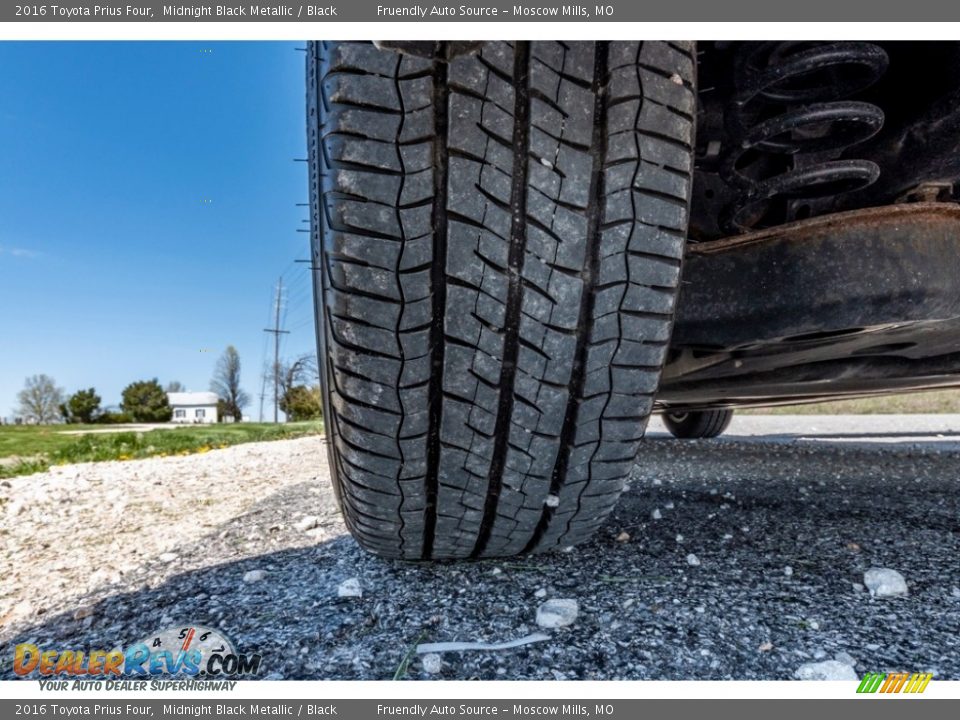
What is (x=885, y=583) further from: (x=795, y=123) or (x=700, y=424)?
(x=700, y=424)

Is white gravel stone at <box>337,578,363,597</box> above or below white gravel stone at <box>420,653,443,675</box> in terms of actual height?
above

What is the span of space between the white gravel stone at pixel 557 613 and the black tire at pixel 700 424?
3.09 m

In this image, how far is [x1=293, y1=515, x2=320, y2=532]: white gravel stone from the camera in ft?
5.07

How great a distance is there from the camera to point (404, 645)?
2.85 feet

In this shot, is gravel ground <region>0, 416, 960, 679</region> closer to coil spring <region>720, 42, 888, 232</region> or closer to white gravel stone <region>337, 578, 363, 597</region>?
white gravel stone <region>337, 578, 363, 597</region>

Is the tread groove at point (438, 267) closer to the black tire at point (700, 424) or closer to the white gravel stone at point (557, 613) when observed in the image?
the white gravel stone at point (557, 613)

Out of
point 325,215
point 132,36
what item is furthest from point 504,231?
point 132,36

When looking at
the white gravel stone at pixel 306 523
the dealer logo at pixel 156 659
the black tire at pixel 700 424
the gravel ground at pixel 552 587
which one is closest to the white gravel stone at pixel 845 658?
the gravel ground at pixel 552 587

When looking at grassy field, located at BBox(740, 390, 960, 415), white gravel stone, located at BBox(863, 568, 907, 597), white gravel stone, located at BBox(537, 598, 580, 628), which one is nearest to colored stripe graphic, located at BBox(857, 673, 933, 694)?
white gravel stone, located at BBox(863, 568, 907, 597)

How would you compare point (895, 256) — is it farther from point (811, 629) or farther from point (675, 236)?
point (811, 629)

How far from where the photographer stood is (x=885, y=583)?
40.5 inches

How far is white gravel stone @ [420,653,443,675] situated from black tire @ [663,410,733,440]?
3.29 metres

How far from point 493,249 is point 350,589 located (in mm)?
701

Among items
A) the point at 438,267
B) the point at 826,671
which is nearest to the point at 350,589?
the point at 438,267
